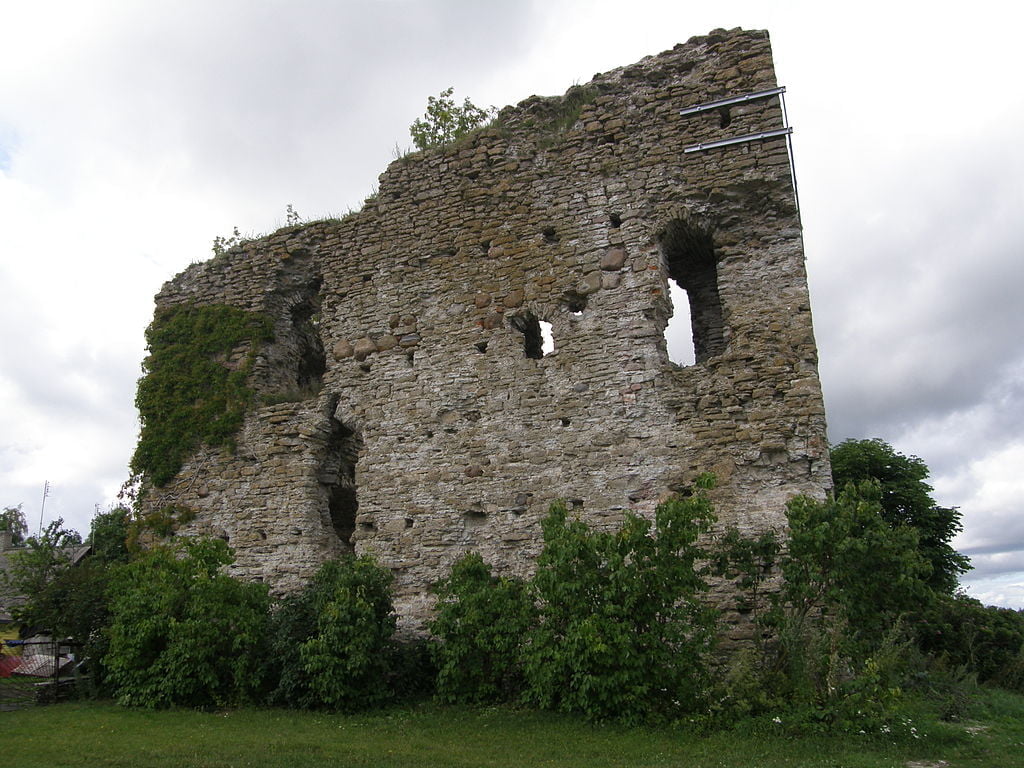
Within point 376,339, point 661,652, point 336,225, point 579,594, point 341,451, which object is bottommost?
point 661,652

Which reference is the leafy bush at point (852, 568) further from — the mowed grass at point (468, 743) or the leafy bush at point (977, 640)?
the leafy bush at point (977, 640)

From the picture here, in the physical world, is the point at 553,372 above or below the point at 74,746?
above

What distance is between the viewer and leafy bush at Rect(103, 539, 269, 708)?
332 inches

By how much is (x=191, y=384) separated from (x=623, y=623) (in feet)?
→ 26.4

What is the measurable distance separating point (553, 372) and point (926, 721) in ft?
17.3

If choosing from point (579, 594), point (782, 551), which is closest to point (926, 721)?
point (782, 551)

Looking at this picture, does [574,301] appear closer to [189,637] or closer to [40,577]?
[189,637]

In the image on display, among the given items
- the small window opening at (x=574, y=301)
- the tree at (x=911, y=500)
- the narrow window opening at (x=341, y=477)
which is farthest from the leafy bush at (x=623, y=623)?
the tree at (x=911, y=500)

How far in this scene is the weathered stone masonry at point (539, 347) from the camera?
845cm

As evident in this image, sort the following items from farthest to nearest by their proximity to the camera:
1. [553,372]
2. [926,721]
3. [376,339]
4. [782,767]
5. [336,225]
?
[336,225], [376,339], [553,372], [926,721], [782,767]

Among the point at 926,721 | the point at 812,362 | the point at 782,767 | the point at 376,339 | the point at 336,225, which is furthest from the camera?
the point at 336,225

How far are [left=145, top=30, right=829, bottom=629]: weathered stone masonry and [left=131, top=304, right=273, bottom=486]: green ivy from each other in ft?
0.84

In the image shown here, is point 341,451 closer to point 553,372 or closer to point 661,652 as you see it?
point 553,372

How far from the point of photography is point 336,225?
Answer: 11367mm
